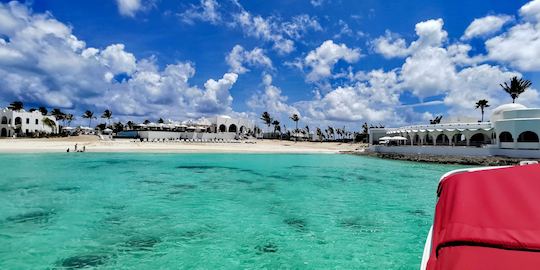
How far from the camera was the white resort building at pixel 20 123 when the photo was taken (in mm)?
71062

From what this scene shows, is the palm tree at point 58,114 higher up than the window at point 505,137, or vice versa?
the palm tree at point 58,114

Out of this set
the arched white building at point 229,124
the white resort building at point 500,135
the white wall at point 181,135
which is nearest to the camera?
the white resort building at point 500,135

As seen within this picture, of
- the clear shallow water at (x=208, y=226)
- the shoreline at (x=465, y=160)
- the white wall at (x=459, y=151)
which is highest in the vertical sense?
the white wall at (x=459, y=151)

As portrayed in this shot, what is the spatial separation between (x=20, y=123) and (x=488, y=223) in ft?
302

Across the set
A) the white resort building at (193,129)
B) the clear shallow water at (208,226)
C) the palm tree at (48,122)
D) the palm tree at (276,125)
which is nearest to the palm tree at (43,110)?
the palm tree at (48,122)

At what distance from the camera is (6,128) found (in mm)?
70812

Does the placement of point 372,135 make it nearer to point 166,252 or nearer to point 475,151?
point 475,151

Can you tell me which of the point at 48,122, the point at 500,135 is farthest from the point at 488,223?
the point at 48,122

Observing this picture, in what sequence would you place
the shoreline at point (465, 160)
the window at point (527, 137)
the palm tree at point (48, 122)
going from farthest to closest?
the palm tree at point (48, 122), the window at point (527, 137), the shoreline at point (465, 160)

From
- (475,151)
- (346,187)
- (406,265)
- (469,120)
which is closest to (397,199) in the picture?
(346,187)

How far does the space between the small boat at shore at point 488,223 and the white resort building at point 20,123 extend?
3419 inches

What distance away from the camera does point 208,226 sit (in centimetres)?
1112

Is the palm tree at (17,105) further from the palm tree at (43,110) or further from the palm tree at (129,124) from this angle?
the palm tree at (129,124)

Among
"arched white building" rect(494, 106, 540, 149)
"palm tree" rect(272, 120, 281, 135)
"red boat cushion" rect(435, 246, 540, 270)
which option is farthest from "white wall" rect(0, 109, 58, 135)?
"red boat cushion" rect(435, 246, 540, 270)
